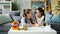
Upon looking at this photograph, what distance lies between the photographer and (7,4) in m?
7.94

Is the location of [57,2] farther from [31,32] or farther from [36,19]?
[31,32]

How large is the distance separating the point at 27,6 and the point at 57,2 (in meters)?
1.62

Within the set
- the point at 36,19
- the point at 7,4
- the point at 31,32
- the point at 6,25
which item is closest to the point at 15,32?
the point at 31,32

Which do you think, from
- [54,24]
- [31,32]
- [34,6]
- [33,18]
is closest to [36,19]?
[33,18]

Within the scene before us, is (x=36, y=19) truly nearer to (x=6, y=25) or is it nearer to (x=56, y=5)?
(x=6, y=25)

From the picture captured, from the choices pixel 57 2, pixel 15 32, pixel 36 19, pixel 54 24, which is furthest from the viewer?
pixel 57 2

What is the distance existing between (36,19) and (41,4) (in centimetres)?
408

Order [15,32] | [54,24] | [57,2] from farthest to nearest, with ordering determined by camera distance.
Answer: [57,2]
[54,24]
[15,32]

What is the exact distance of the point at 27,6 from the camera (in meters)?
8.30

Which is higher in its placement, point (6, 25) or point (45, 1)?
point (45, 1)

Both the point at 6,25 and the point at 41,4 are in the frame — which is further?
the point at 41,4

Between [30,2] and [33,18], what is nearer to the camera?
[33,18]

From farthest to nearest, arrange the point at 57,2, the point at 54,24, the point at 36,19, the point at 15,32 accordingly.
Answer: the point at 57,2
the point at 36,19
the point at 54,24
the point at 15,32

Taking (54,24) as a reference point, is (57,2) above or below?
above
